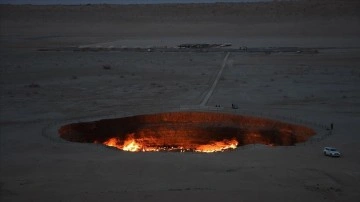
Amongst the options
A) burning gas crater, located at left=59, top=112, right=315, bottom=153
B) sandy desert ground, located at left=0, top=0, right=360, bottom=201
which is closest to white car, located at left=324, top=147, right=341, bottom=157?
sandy desert ground, located at left=0, top=0, right=360, bottom=201

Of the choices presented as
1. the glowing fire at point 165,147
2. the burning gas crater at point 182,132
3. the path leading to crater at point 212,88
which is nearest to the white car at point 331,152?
the burning gas crater at point 182,132

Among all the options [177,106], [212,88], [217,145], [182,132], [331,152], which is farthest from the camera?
[212,88]

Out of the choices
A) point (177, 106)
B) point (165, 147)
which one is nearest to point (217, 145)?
point (165, 147)

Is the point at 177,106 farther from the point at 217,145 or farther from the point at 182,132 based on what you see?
the point at 217,145

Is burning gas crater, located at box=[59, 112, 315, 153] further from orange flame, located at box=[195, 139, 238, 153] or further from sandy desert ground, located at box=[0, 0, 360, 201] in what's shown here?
sandy desert ground, located at box=[0, 0, 360, 201]

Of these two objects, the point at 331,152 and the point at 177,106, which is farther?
the point at 177,106

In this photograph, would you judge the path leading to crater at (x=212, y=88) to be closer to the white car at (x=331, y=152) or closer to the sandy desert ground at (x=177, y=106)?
the sandy desert ground at (x=177, y=106)
